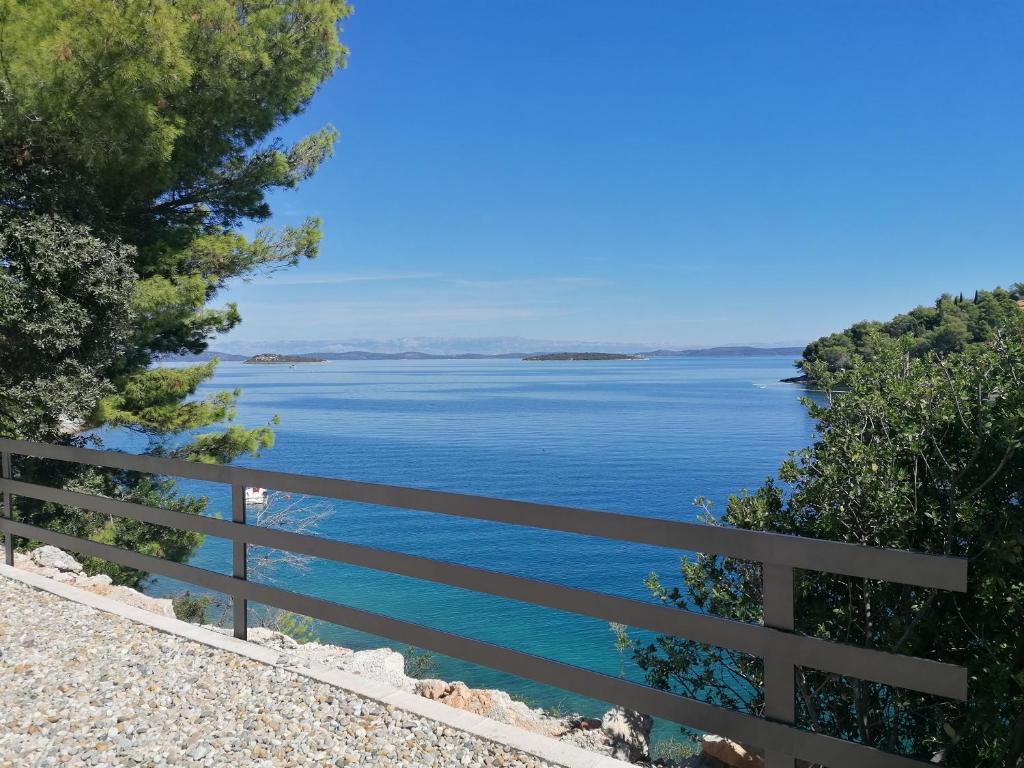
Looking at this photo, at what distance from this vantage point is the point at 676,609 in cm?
A: 252

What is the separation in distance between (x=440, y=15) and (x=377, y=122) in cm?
2019

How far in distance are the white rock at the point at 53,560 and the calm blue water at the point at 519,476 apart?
654 centimetres

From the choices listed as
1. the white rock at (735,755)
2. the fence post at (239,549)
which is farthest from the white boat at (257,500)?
the white rock at (735,755)

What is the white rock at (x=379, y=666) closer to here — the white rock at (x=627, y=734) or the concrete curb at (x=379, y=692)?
the concrete curb at (x=379, y=692)

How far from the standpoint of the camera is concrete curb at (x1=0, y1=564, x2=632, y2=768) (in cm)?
290

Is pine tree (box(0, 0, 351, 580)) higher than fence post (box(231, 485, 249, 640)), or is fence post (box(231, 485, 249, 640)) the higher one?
pine tree (box(0, 0, 351, 580))

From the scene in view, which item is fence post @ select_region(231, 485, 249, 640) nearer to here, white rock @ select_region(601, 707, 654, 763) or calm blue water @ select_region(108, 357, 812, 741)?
white rock @ select_region(601, 707, 654, 763)

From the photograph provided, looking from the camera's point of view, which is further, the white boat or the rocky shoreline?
the white boat

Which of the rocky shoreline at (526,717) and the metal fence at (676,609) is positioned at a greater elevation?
the metal fence at (676,609)

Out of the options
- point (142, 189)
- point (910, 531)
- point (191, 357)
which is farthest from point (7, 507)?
point (191, 357)

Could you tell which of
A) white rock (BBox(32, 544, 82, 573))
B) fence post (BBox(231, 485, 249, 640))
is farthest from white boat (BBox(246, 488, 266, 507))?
white rock (BBox(32, 544, 82, 573))

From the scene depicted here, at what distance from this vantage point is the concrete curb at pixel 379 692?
290 centimetres

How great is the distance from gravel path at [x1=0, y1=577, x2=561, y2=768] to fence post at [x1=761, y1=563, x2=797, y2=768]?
949 mm

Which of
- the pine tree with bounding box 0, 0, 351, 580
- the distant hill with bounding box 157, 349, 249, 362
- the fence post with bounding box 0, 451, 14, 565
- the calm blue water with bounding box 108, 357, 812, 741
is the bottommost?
the calm blue water with bounding box 108, 357, 812, 741
